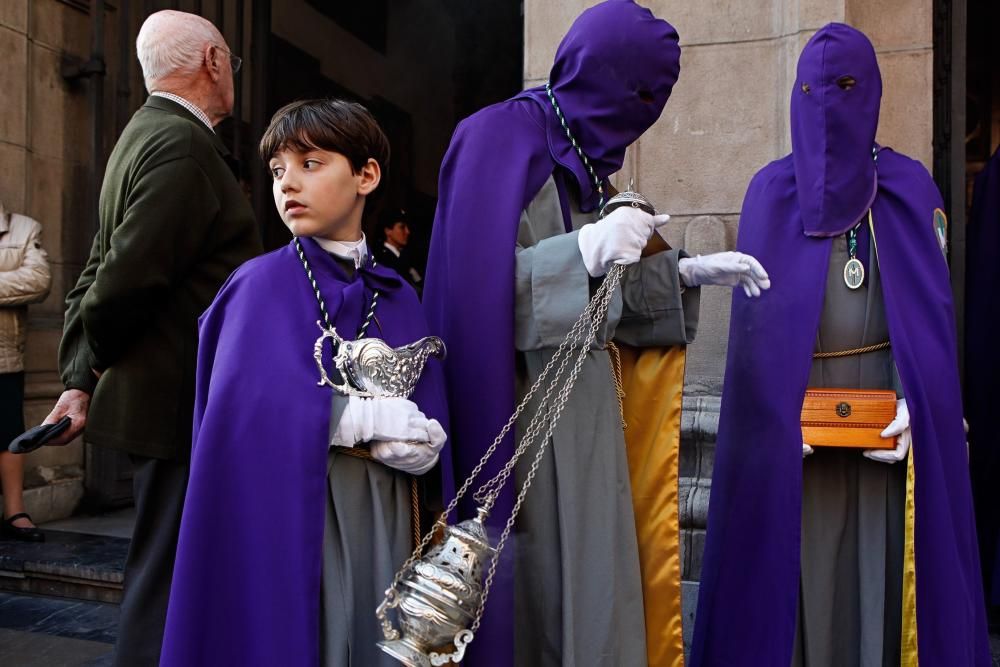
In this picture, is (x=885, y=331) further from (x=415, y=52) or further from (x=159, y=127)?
(x=415, y=52)

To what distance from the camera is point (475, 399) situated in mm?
2219

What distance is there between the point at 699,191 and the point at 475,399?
6.69ft

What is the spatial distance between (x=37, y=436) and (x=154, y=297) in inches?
20.0

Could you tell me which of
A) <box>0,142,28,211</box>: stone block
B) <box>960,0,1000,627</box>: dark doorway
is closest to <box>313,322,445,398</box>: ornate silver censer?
<box>960,0,1000,627</box>: dark doorway

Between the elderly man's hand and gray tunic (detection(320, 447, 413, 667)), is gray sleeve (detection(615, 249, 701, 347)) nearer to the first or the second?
gray tunic (detection(320, 447, 413, 667))

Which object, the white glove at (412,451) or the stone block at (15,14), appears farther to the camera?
the stone block at (15,14)

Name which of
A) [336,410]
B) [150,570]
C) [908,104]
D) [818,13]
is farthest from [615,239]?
[908,104]

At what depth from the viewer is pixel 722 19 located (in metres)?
3.87

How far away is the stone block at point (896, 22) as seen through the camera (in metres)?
3.88

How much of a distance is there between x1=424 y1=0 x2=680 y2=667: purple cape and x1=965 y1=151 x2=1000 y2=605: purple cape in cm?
274

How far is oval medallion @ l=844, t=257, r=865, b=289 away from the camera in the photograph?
2793mm

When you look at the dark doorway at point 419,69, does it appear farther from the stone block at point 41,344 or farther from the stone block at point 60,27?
the stone block at point 41,344

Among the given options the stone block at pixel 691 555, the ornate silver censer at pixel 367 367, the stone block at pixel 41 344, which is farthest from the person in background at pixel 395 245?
the ornate silver censer at pixel 367 367

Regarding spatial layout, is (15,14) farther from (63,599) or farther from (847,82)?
(847,82)
